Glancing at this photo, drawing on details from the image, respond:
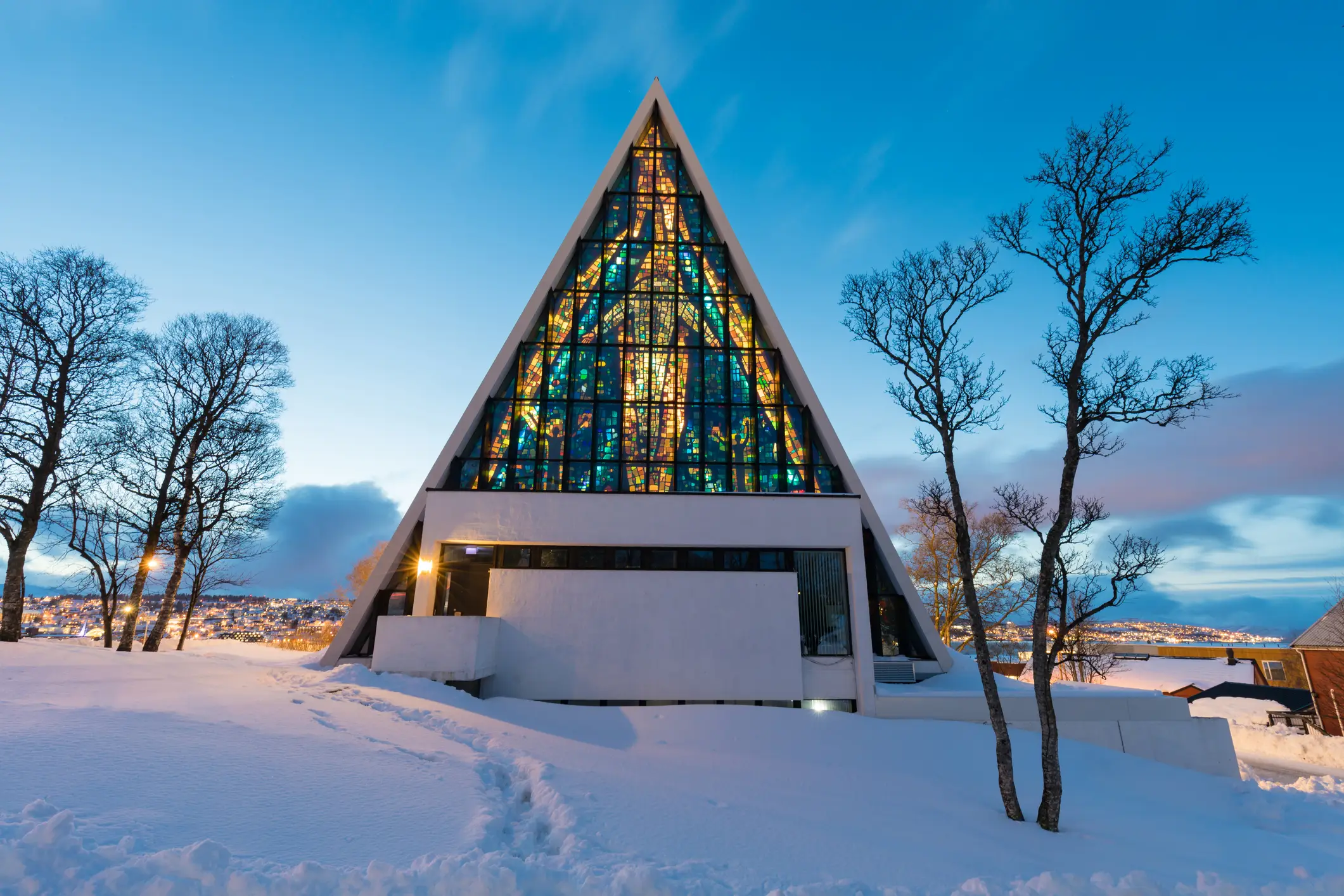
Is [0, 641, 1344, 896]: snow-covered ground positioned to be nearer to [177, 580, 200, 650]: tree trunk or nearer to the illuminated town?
the illuminated town

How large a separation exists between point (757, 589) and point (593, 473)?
5.02 metres

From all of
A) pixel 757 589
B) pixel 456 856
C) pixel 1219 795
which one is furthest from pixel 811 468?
pixel 456 856

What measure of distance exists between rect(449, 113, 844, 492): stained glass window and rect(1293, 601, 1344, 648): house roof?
99.8ft

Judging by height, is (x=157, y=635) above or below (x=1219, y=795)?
above

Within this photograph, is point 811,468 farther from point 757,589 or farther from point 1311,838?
point 1311,838

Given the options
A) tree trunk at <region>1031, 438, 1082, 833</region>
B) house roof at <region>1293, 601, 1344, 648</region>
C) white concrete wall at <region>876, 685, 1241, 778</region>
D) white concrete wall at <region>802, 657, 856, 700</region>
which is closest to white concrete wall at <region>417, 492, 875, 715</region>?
white concrete wall at <region>802, 657, 856, 700</region>

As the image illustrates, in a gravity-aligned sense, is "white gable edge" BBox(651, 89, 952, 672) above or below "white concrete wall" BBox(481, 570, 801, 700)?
above

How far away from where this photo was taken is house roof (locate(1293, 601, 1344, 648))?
27594 millimetres

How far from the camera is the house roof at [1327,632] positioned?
27594 millimetres

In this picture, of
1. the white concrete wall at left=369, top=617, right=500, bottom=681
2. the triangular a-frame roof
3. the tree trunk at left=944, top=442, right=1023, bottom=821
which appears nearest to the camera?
the tree trunk at left=944, top=442, right=1023, bottom=821

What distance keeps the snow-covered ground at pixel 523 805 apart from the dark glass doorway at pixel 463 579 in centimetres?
290

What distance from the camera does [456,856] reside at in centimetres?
399

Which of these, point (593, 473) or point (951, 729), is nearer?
point (951, 729)

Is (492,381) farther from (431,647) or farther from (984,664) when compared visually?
(984,664)
